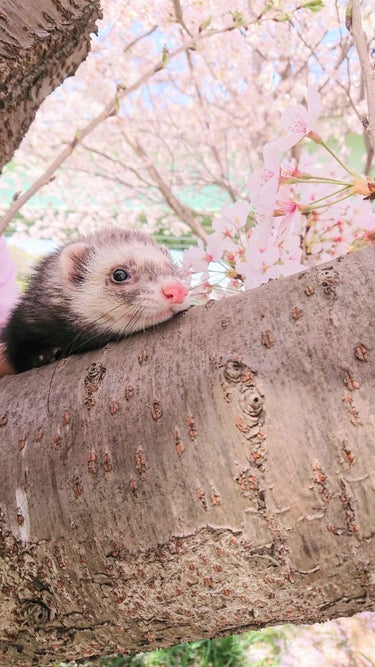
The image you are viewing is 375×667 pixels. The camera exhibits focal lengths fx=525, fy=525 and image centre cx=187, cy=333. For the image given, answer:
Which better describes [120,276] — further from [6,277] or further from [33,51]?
[6,277]

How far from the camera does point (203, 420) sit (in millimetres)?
586

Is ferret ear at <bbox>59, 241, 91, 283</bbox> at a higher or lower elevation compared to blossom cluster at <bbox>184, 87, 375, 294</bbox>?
lower

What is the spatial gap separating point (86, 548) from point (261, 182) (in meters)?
0.58

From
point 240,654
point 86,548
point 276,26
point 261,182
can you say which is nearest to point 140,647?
point 86,548

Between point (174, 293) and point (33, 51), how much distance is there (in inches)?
19.9

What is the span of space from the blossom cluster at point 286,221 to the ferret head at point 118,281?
10 centimetres

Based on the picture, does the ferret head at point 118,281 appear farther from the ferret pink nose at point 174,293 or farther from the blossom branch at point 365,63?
the blossom branch at point 365,63

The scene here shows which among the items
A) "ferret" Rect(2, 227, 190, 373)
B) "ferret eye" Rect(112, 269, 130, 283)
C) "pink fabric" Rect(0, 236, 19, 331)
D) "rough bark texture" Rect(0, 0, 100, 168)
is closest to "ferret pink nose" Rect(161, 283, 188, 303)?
"ferret" Rect(2, 227, 190, 373)

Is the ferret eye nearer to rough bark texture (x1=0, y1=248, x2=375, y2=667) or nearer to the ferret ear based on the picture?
the ferret ear

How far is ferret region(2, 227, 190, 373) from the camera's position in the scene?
106cm

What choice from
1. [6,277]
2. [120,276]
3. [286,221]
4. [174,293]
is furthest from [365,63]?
[6,277]

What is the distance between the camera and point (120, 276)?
121 cm

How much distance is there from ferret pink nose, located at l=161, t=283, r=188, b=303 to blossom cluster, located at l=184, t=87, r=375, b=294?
0.15 feet

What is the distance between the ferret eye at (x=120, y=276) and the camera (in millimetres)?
1211
